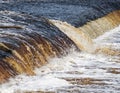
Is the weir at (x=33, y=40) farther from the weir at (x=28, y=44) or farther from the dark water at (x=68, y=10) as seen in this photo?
the dark water at (x=68, y=10)

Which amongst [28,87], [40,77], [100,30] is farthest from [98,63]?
[100,30]

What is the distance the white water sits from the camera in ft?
33.7

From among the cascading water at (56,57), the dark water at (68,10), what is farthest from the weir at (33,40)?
the dark water at (68,10)

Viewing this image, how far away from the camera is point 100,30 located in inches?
843

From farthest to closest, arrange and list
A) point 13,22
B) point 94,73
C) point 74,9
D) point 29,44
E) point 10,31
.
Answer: point 74,9 < point 13,22 < point 10,31 < point 29,44 < point 94,73

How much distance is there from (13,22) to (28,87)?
644 cm

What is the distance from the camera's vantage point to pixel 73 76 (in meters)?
11.7

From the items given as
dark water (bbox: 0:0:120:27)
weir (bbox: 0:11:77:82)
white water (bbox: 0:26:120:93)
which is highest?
dark water (bbox: 0:0:120:27)

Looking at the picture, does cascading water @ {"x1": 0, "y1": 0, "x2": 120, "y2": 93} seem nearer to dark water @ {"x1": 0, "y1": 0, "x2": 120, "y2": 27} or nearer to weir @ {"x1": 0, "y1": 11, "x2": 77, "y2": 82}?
weir @ {"x1": 0, "y1": 11, "x2": 77, "y2": 82}

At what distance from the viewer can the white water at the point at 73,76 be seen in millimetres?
10258

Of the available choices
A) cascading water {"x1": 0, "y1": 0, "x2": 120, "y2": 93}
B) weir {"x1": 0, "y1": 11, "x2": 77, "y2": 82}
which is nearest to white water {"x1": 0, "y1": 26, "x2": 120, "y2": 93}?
cascading water {"x1": 0, "y1": 0, "x2": 120, "y2": 93}

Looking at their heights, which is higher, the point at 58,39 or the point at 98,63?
the point at 58,39

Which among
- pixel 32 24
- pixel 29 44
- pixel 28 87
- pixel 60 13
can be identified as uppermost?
pixel 60 13

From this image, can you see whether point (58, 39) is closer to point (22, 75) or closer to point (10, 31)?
point (10, 31)
